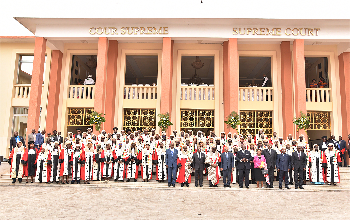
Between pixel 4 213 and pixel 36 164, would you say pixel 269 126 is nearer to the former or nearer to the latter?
pixel 36 164

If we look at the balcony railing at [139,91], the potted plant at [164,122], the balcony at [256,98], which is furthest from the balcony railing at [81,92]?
the balcony at [256,98]

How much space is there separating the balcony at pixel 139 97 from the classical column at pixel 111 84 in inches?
29.5

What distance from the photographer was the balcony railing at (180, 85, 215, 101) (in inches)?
712

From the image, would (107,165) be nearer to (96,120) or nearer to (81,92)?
(96,120)

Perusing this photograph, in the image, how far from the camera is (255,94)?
1811 cm

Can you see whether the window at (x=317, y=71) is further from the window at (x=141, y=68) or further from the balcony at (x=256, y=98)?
the window at (x=141, y=68)

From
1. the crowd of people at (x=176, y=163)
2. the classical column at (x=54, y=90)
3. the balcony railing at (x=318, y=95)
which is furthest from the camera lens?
the balcony railing at (x=318, y=95)

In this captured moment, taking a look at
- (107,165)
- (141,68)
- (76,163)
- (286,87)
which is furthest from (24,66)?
(286,87)

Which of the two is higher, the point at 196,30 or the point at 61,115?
the point at 196,30

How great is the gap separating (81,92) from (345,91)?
15.1m

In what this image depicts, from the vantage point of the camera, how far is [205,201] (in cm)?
851

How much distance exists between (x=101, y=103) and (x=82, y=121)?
11.4ft

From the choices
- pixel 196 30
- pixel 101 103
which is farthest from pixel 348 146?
pixel 101 103

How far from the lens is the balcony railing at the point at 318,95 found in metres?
17.9
